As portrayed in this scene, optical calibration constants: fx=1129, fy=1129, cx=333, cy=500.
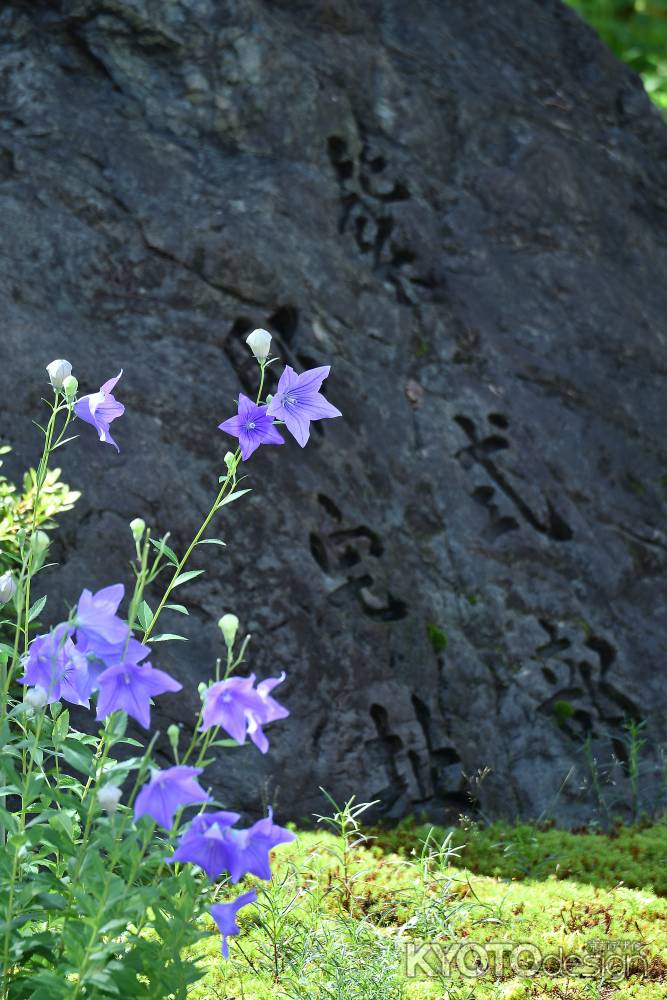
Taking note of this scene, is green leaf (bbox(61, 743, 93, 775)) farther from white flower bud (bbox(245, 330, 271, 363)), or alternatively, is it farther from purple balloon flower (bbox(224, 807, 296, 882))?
white flower bud (bbox(245, 330, 271, 363))

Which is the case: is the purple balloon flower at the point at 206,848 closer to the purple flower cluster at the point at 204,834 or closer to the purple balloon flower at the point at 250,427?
the purple flower cluster at the point at 204,834

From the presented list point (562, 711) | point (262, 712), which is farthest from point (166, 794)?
point (562, 711)

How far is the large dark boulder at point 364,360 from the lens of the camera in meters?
4.33

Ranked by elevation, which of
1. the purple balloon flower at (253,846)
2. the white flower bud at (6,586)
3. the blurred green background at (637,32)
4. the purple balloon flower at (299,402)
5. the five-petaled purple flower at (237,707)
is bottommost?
the blurred green background at (637,32)

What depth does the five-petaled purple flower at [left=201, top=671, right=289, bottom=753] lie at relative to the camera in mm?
1834

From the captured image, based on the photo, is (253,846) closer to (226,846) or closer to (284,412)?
(226,846)

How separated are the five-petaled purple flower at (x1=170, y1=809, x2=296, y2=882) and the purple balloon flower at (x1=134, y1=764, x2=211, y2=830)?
0.14ft

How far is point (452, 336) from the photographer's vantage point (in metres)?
5.45

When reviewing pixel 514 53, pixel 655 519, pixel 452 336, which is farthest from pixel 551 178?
pixel 655 519

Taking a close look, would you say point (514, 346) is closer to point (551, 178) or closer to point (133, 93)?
point (551, 178)

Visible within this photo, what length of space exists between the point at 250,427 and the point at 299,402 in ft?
0.38

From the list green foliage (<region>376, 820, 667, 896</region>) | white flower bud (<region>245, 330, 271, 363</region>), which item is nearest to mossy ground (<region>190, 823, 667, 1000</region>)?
green foliage (<region>376, 820, 667, 896</region>)

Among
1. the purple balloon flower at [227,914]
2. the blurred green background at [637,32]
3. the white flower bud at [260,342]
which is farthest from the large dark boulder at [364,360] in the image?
the blurred green background at [637,32]

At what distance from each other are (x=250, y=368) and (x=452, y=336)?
3.95 feet
